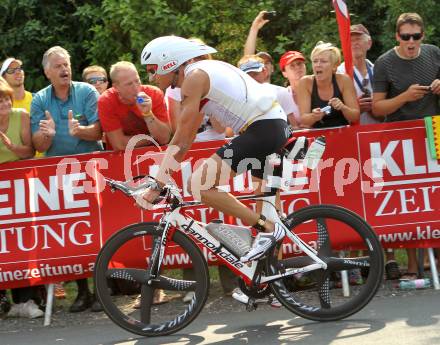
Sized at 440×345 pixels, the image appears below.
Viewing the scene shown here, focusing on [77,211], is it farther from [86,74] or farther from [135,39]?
[135,39]

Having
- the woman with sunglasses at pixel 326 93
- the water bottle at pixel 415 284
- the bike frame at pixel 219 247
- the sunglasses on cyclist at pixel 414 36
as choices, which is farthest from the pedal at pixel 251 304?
the sunglasses on cyclist at pixel 414 36

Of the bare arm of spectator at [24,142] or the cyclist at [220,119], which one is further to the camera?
the bare arm of spectator at [24,142]

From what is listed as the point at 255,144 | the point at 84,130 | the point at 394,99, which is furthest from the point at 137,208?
the point at 394,99

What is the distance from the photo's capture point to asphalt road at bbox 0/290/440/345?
6.90 metres

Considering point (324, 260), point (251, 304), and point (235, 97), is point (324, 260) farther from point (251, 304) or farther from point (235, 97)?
point (235, 97)

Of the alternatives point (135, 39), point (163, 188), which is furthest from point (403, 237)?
point (135, 39)

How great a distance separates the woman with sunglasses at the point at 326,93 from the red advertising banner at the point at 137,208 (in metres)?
0.23

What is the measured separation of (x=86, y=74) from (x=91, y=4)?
384cm

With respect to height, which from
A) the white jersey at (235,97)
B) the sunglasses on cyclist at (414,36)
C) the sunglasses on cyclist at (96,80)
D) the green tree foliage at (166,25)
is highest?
the green tree foliage at (166,25)

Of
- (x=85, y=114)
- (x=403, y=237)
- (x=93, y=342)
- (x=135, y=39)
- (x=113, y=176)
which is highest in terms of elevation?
(x=135, y=39)

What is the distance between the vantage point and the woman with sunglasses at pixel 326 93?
28.5ft

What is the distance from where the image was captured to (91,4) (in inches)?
537

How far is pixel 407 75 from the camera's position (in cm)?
869

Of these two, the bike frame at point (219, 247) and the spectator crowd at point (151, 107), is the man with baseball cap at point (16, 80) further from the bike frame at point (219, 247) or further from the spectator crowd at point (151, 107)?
the bike frame at point (219, 247)
